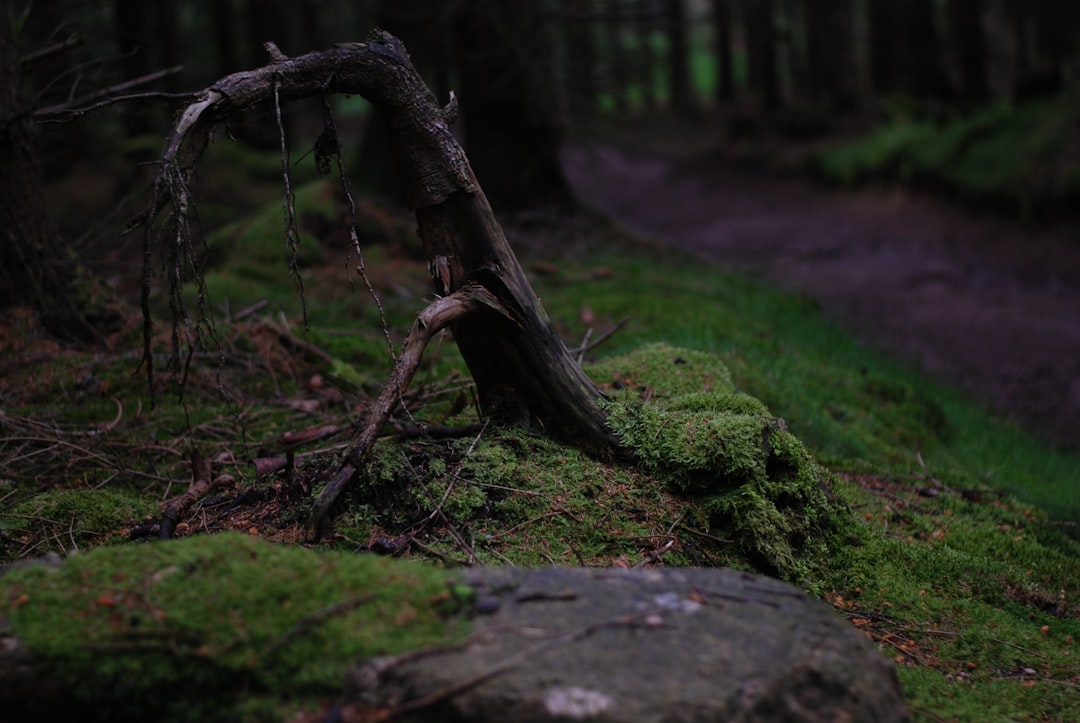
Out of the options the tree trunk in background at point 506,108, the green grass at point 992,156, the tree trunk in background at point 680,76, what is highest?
the tree trunk in background at point 680,76

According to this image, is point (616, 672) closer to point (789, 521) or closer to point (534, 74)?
point (789, 521)

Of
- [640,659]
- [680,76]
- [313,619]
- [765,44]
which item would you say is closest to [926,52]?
[765,44]

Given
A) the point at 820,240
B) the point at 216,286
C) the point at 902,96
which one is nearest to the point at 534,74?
the point at 216,286

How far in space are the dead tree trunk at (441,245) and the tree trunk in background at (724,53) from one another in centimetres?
2802

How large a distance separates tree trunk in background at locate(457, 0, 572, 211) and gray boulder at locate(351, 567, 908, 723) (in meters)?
9.78

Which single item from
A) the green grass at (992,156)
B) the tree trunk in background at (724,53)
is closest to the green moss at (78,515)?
the green grass at (992,156)

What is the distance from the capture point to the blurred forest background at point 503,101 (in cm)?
642

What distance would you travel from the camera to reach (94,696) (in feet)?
7.91

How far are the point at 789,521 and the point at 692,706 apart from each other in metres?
2.02

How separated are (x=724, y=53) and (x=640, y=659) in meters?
32.8

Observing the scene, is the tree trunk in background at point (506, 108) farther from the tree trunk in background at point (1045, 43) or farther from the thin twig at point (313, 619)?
the tree trunk in background at point (1045, 43)

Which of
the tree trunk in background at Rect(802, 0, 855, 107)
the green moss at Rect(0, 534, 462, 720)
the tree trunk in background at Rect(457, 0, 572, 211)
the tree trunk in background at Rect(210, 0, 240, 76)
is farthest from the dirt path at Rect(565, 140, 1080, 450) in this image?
the tree trunk in background at Rect(210, 0, 240, 76)

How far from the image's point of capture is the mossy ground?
3.54 m

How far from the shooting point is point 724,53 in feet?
106
